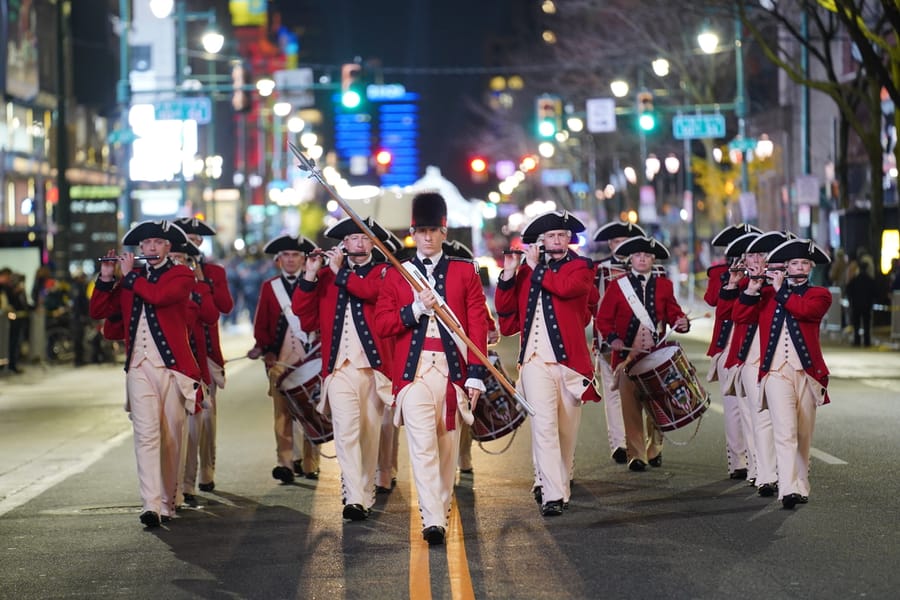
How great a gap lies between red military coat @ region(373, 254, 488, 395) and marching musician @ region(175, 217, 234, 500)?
2664mm

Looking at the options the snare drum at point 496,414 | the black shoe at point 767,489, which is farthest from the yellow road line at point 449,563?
the black shoe at point 767,489

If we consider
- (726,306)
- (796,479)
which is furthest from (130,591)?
(726,306)

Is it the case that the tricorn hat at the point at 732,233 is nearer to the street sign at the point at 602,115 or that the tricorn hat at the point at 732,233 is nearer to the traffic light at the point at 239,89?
the traffic light at the point at 239,89

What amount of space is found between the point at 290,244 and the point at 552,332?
3057 millimetres

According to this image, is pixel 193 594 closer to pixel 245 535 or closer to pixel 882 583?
pixel 245 535

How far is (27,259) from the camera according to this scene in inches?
1294

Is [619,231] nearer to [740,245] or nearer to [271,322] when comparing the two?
[740,245]

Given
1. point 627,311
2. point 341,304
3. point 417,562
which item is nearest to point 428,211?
point 341,304

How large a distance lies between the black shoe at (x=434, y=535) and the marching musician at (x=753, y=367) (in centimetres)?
292

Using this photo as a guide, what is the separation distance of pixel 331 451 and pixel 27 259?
1948cm

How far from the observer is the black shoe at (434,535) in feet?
31.7

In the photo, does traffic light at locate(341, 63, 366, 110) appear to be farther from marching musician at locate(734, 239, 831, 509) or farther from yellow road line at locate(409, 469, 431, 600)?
yellow road line at locate(409, 469, 431, 600)

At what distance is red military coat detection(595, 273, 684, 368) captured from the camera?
44.0 ft

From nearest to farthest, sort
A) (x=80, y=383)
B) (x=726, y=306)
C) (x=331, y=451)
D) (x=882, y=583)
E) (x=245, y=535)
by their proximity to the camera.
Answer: (x=882, y=583) → (x=245, y=535) → (x=726, y=306) → (x=331, y=451) → (x=80, y=383)
